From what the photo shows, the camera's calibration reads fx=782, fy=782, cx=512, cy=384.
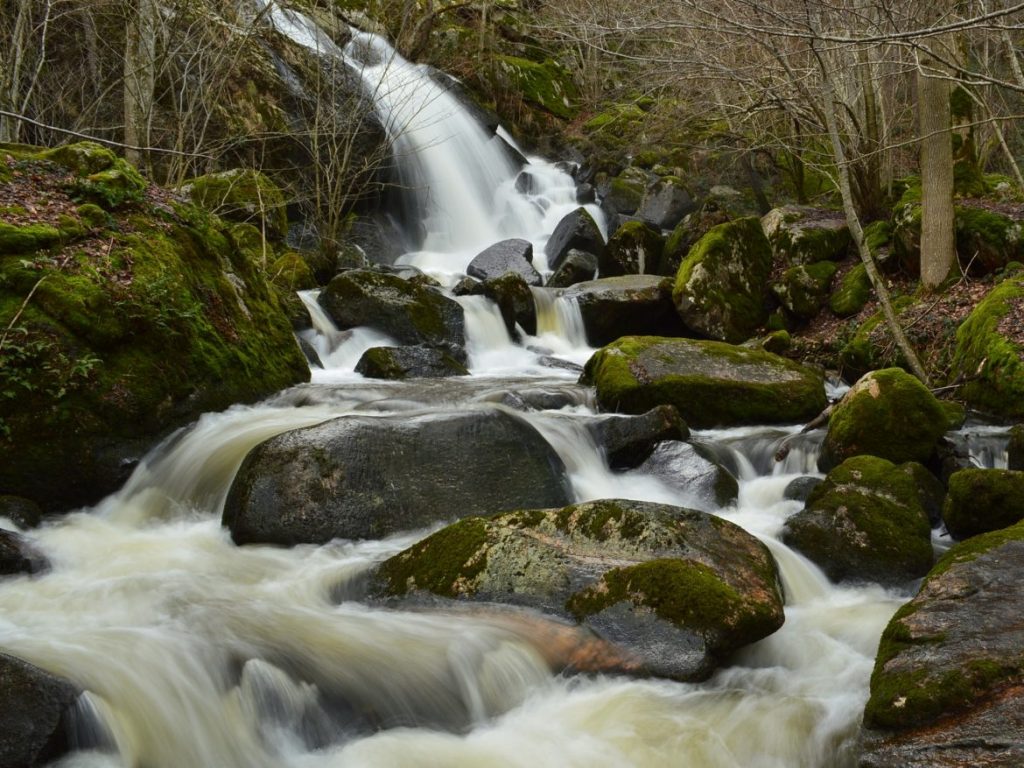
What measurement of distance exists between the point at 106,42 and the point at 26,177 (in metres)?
7.71

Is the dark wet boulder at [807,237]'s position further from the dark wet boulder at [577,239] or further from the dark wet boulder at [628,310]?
the dark wet boulder at [577,239]

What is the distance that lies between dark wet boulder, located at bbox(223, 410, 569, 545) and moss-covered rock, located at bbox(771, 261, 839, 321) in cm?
751

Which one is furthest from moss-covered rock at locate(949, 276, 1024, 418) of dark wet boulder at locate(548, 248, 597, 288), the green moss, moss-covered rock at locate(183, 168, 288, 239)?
moss-covered rock at locate(183, 168, 288, 239)

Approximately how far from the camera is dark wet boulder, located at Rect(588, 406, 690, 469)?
7082 mm

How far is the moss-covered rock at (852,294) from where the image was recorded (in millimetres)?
11258

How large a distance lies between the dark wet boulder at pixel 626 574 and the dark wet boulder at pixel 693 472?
65.0 inches

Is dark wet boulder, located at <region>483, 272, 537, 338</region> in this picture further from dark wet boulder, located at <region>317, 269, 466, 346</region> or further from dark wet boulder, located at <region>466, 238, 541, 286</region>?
dark wet boulder, located at <region>466, 238, 541, 286</region>

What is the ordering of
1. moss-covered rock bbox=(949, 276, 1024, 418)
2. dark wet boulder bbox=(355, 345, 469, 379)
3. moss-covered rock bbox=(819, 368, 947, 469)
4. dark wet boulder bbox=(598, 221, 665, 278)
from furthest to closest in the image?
dark wet boulder bbox=(598, 221, 665, 278)
dark wet boulder bbox=(355, 345, 469, 379)
moss-covered rock bbox=(949, 276, 1024, 418)
moss-covered rock bbox=(819, 368, 947, 469)

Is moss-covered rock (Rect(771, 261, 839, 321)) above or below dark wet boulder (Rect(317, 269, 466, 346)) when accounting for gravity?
below

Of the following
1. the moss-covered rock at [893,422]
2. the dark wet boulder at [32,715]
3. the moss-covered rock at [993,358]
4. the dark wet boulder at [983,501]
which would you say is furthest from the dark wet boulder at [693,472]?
the dark wet boulder at [32,715]

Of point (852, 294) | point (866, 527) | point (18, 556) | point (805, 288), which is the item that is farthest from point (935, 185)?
point (18, 556)

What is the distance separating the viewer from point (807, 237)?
506 inches

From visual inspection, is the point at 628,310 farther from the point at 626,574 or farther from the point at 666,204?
the point at 626,574

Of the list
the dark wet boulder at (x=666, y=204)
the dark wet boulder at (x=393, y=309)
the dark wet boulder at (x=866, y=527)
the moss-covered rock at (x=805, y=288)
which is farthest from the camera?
the dark wet boulder at (x=666, y=204)
